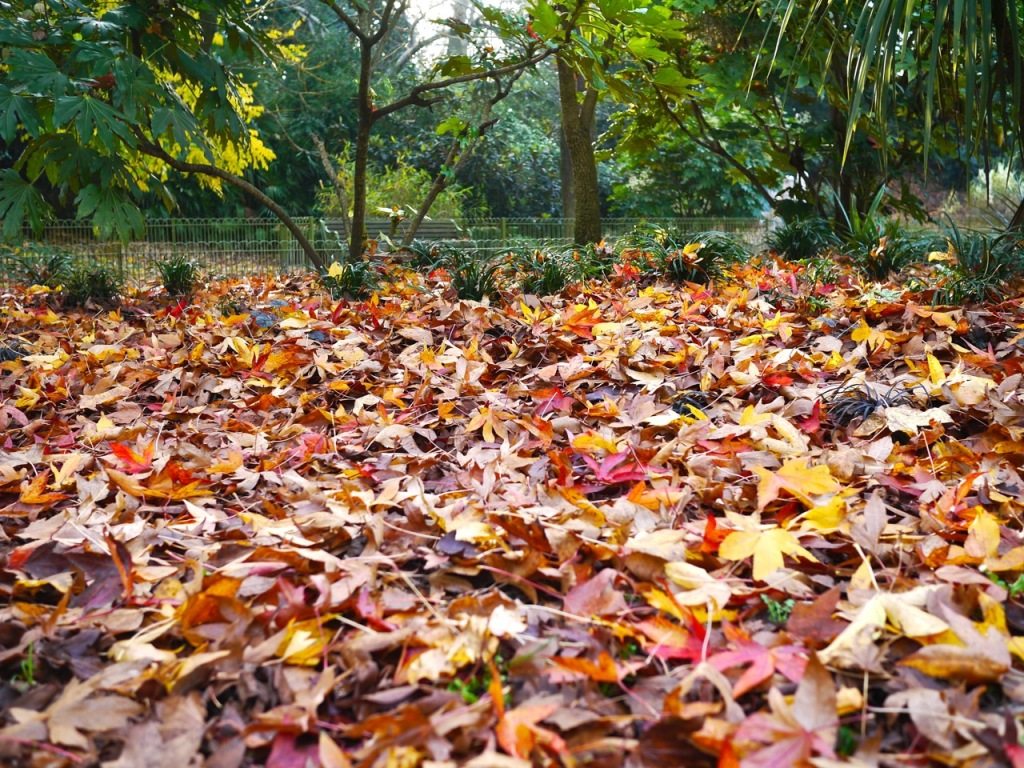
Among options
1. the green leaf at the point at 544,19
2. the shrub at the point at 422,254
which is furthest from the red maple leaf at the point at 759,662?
the shrub at the point at 422,254

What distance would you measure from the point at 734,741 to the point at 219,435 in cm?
159

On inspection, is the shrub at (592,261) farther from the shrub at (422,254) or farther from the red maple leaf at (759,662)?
the red maple leaf at (759,662)

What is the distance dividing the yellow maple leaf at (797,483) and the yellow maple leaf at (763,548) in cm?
16

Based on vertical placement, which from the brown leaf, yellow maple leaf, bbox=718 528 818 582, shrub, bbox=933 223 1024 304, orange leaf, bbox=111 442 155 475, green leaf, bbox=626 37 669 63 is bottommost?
the brown leaf

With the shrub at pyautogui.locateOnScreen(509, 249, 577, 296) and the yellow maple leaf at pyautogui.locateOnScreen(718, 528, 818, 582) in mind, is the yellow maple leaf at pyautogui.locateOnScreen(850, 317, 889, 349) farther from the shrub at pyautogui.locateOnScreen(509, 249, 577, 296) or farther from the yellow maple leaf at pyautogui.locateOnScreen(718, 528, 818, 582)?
the shrub at pyautogui.locateOnScreen(509, 249, 577, 296)

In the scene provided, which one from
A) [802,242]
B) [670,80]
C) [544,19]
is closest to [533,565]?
[544,19]

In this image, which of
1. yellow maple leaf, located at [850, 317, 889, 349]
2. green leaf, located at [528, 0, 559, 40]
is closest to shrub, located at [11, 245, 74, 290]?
green leaf, located at [528, 0, 559, 40]

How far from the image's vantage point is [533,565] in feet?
4.18

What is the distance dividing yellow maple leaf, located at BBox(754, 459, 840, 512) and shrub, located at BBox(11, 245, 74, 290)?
Answer: 465 cm

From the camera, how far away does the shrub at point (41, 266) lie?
5.20m

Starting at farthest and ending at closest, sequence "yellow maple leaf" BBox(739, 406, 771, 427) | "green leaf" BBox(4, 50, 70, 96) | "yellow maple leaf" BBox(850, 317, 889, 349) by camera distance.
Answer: "green leaf" BBox(4, 50, 70, 96)
"yellow maple leaf" BBox(850, 317, 889, 349)
"yellow maple leaf" BBox(739, 406, 771, 427)

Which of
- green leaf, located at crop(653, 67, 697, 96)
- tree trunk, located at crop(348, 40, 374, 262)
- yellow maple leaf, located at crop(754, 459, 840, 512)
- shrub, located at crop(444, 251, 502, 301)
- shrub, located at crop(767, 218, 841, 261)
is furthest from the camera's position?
shrub, located at crop(767, 218, 841, 261)

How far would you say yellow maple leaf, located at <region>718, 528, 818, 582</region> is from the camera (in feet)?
4.00

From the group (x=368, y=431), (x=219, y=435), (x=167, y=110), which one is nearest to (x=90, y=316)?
(x=167, y=110)
